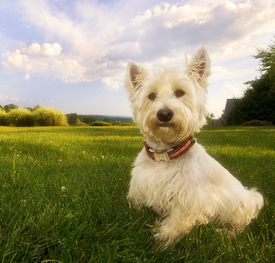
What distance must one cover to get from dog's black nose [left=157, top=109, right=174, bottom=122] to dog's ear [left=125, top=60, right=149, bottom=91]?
647 millimetres

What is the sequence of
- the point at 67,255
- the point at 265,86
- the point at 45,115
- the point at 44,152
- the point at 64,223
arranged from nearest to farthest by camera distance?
the point at 67,255, the point at 64,223, the point at 44,152, the point at 45,115, the point at 265,86

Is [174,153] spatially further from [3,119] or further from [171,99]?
[3,119]

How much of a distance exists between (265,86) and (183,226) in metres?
33.1

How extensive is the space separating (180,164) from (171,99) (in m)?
0.75

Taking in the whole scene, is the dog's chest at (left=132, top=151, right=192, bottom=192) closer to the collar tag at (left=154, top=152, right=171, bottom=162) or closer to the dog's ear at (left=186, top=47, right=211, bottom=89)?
the collar tag at (left=154, top=152, right=171, bottom=162)

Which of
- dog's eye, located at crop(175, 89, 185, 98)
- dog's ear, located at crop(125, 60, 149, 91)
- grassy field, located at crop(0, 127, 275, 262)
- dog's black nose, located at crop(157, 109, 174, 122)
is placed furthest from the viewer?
dog's ear, located at crop(125, 60, 149, 91)

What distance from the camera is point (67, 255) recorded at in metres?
1.84

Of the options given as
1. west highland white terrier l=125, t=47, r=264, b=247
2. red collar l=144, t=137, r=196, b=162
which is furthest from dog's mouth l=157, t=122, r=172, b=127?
red collar l=144, t=137, r=196, b=162

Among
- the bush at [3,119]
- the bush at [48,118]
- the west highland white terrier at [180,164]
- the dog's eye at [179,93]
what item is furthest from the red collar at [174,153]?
the bush at [3,119]

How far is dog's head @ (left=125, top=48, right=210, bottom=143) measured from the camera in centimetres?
257

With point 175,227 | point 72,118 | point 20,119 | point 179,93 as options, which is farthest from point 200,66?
point 72,118

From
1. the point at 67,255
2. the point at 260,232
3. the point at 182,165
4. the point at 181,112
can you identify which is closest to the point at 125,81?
the point at 181,112

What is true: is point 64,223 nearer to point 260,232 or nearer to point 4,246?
point 4,246

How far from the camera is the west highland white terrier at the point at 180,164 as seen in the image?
2.62 meters
